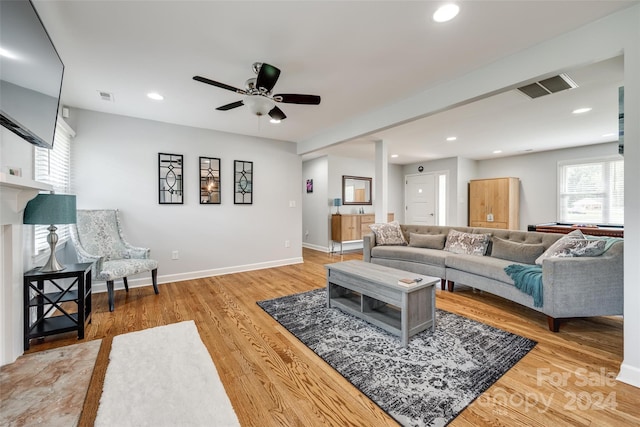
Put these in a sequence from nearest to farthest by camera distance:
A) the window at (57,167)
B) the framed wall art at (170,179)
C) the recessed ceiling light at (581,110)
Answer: the window at (57,167), the recessed ceiling light at (581,110), the framed wall art at (170,179)

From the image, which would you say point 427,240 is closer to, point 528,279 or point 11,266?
point 528,279

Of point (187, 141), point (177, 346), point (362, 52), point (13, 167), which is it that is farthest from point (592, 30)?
point (187, 141)

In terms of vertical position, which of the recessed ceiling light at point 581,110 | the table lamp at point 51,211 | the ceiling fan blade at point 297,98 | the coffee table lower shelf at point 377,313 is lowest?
the coffee table lower shelf at point 377,313

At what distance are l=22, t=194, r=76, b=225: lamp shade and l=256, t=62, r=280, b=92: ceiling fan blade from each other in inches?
72.5

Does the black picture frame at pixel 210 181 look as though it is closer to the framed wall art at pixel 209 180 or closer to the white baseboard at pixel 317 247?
the framed wall art at pixel 209 180

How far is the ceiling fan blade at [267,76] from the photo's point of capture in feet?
6.84

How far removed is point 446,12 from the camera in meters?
1.78

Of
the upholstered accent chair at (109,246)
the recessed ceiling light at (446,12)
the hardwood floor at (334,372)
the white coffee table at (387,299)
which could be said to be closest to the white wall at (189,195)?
the upholstered accent chair at (109,246)

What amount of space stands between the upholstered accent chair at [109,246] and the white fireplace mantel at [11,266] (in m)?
0.84

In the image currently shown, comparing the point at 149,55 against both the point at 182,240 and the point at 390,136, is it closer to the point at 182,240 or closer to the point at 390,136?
the point at 182,240

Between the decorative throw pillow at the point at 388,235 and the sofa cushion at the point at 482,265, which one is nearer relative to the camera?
the sofa cushion at the point at 482,265

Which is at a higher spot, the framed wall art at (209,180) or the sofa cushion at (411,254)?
the framed wall art at (209,180)

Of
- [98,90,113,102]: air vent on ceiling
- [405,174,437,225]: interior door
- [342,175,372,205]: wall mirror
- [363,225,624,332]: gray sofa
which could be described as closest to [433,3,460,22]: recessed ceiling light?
[363,225,624,332]: gray sofa

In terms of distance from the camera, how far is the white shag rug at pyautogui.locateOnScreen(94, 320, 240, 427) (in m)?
1.44
